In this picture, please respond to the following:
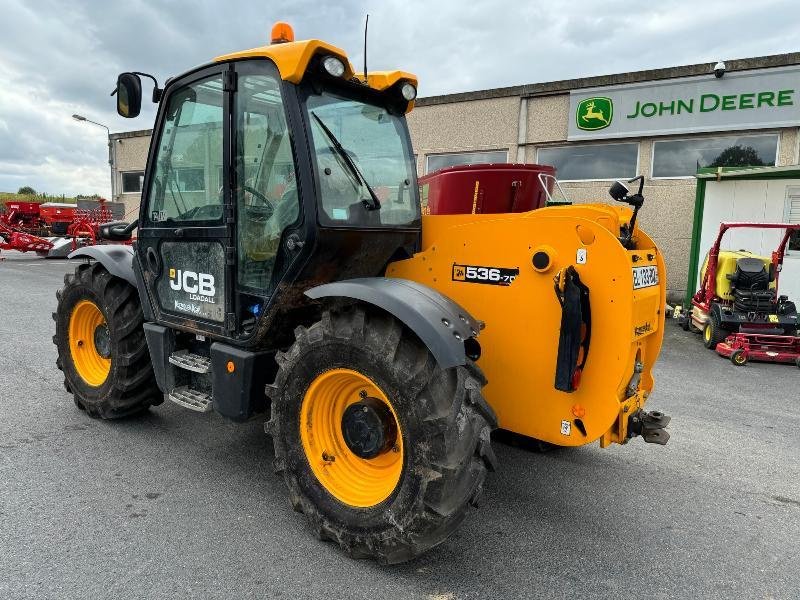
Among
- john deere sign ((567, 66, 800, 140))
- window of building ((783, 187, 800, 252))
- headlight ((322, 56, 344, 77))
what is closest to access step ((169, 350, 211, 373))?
headlight ((322, 56, 344, 77))

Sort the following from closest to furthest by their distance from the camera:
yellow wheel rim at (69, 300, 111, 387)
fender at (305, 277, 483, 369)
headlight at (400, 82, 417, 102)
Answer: fender at (305, 277, 483, 369), headlight at (400, 82, 417, 102), yellow wheel rim at (69, 300, 111, 387)

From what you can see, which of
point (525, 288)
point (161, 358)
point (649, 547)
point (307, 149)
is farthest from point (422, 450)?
point (161, 358)

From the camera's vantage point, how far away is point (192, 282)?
346 cm

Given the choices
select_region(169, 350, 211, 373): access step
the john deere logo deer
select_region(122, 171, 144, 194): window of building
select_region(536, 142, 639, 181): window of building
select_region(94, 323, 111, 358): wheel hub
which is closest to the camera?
select_region(169, 350, 211, 373): access step

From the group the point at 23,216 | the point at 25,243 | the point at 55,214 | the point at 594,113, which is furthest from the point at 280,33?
the point at 23,216

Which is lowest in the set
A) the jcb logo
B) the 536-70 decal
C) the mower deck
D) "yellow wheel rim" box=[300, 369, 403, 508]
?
the mower deck

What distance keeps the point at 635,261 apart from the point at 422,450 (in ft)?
4.65

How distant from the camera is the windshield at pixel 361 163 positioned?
2.91 metres

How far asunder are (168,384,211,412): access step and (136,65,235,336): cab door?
0.42 meters

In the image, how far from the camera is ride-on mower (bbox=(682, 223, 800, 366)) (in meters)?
7.44

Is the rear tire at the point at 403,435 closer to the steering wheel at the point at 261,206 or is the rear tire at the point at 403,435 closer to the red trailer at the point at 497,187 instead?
the steering wheel at the point at 261,206

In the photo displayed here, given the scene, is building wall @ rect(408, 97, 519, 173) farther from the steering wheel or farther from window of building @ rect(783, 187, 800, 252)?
the steering wheel

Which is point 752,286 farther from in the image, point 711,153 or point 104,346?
point 104,346

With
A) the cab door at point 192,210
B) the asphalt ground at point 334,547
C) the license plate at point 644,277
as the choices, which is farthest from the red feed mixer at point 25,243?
the license plate at point 644,277
